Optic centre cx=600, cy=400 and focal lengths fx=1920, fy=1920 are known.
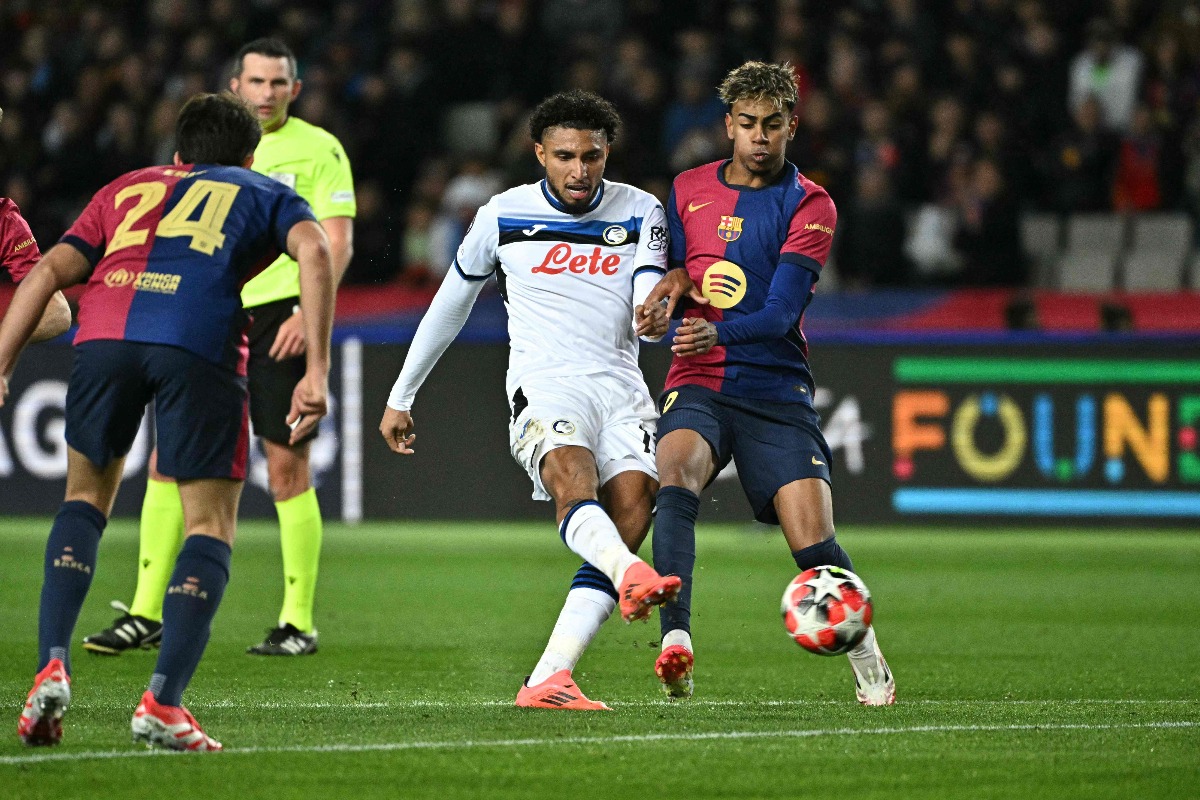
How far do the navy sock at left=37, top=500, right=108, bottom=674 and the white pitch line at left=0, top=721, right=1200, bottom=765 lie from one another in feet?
0.93

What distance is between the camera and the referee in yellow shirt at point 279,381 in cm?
743

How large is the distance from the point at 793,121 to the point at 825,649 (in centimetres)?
175

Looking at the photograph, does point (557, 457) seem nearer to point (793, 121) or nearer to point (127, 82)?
point (793, 121)

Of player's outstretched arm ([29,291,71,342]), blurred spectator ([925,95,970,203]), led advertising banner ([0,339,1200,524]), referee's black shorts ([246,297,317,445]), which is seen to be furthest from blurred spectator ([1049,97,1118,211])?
player's outstretched arm ([29,291,71,342])

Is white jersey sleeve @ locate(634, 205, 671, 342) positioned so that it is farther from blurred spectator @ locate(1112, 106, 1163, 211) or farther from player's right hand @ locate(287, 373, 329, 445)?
blurred spectator @ locate(1112, 106, 1163, 211)

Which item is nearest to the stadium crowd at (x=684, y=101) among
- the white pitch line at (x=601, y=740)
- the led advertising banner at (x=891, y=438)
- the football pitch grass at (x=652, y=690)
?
the led advertising banner at (x=891, y=438)

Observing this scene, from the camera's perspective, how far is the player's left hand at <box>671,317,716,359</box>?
5.86m

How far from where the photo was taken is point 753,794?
14.4ft

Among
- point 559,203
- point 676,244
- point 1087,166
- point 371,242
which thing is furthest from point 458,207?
point 559,203

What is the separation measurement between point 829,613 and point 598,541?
754 millimetres

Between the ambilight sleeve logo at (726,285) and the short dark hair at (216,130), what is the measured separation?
1.70 meters

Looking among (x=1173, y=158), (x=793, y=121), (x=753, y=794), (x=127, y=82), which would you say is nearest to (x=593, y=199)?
(x=793, y=121)

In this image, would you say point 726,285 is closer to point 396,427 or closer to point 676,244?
point 676,244

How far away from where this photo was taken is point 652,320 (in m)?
5.86
